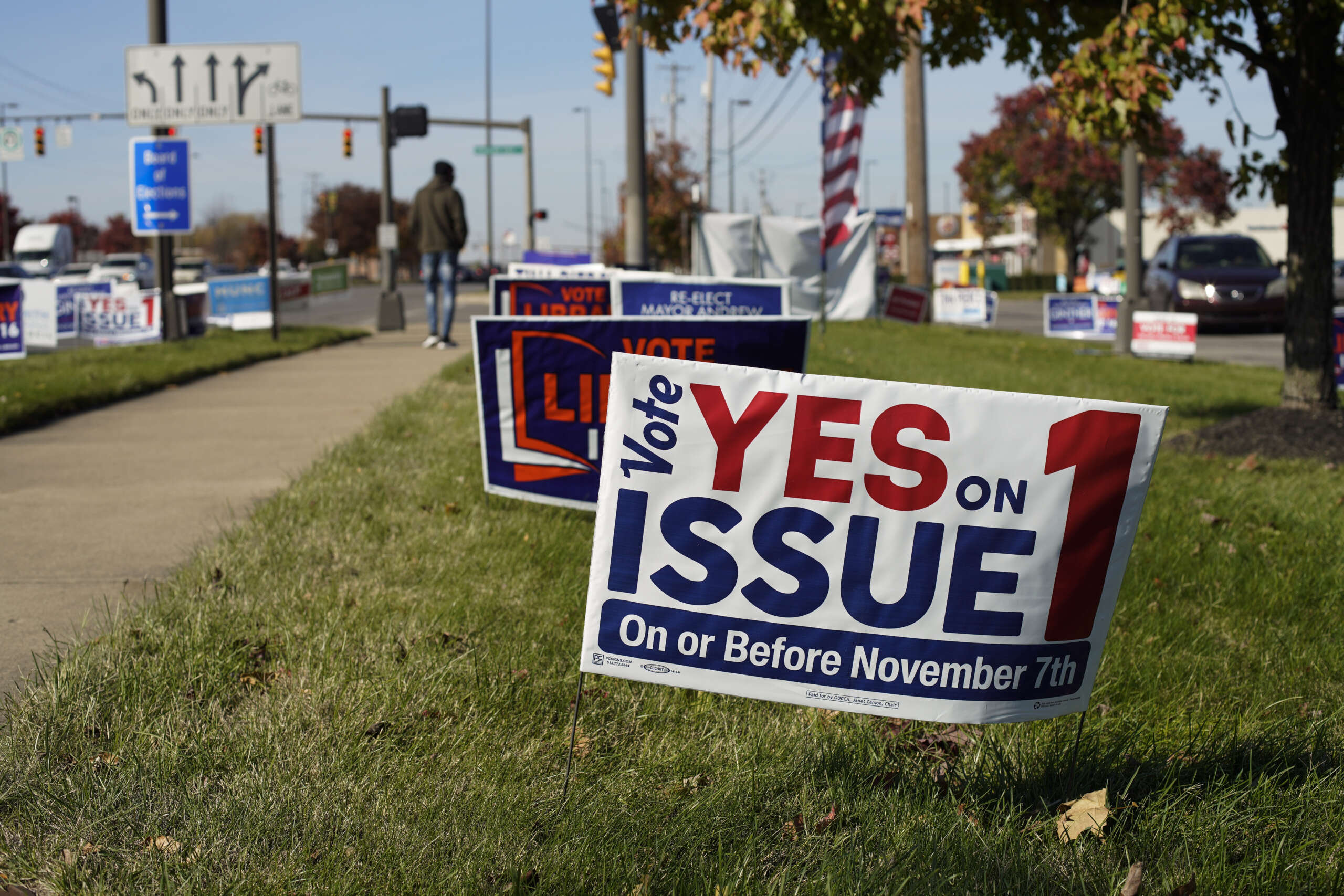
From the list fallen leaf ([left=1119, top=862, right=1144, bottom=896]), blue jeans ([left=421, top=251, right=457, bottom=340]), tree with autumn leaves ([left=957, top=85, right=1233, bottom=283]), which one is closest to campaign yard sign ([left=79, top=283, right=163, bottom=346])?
blue jeans ([left=421, top=251, right=457, bottom=340])

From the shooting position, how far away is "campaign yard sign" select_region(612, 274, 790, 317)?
782cm

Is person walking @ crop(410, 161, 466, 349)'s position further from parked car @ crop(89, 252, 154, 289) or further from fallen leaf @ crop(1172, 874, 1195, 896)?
parked car @ crop(89, 252, 154, 289)

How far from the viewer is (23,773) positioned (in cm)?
271

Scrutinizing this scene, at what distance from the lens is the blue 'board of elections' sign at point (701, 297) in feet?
25.7

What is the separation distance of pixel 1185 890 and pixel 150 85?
15137 millimetres

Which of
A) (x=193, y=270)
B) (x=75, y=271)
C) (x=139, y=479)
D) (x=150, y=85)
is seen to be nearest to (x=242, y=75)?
(x=150, y=85)

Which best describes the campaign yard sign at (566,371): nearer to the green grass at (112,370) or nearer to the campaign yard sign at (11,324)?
the green grass at (112,370)

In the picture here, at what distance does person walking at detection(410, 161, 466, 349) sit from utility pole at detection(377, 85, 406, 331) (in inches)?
227

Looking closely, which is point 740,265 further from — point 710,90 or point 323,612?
point 710,90

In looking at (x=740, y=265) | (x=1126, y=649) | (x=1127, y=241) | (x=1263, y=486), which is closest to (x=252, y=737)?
(x=1126, y=649)

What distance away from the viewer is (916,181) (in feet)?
80.0

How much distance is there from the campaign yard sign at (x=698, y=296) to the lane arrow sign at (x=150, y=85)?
930cm

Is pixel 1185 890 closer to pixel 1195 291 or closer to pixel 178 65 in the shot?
pixel 178 65

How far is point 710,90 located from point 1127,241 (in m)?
39.0
